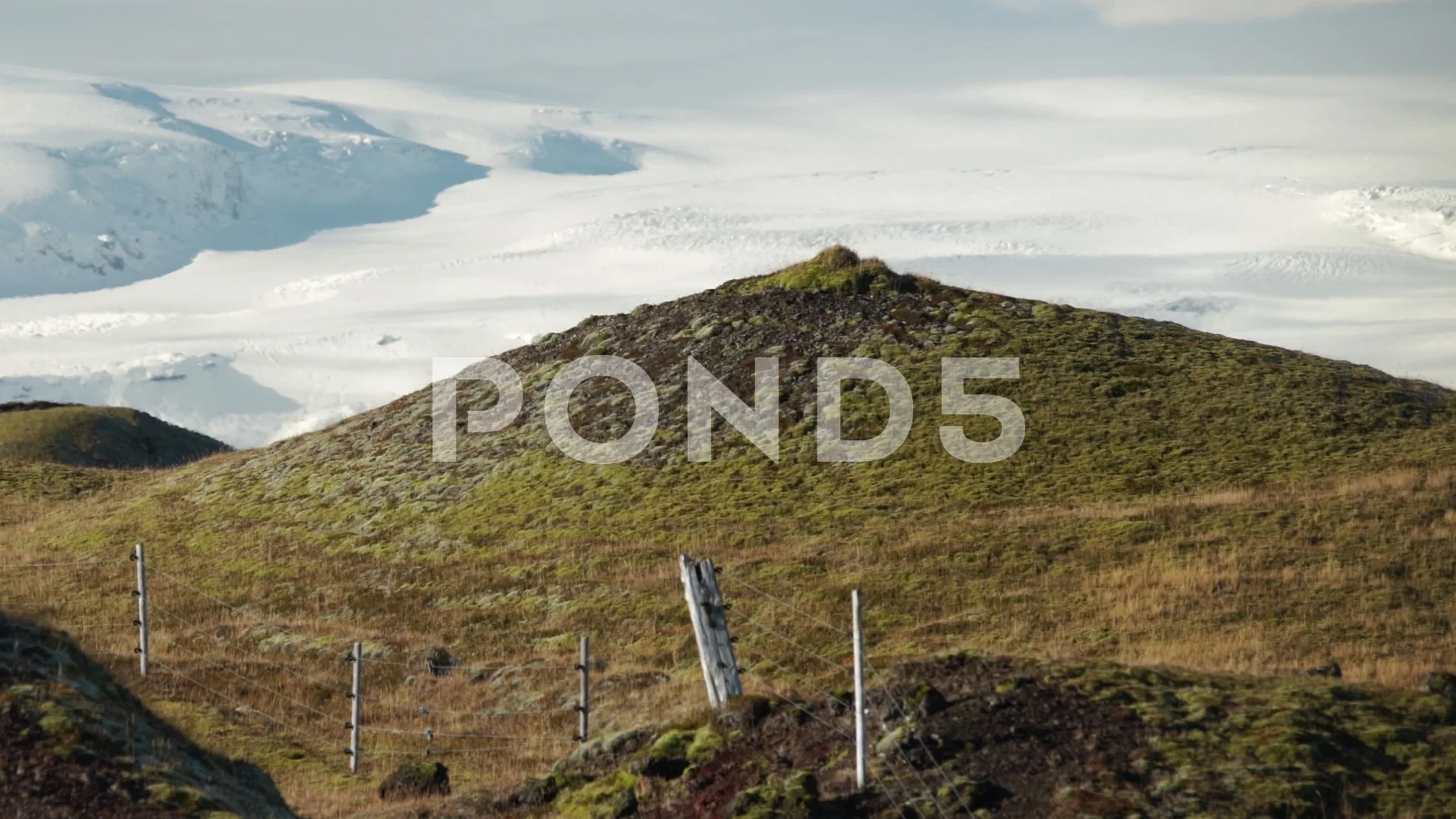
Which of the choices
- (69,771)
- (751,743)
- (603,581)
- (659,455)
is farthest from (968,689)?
(659,455)

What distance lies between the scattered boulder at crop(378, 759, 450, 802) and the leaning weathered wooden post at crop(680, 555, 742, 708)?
16.2 ft

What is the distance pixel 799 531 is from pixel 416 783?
71.7 ft

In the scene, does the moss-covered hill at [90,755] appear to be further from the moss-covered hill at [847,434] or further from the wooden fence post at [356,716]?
the moss-covered hill at [847,434]

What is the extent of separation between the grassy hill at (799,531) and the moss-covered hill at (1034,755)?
3982 mm

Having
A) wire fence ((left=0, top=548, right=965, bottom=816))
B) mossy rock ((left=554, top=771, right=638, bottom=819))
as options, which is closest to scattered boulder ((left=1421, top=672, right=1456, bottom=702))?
wire fence ((left=0, top=548, right=965, bottom=816))

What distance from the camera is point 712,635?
20.7 meters

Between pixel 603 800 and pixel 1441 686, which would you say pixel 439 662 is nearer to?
pixel 603 800

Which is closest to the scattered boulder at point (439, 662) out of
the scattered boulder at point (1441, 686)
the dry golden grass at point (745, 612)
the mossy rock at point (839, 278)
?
the dry golden grass at point (745, 612)

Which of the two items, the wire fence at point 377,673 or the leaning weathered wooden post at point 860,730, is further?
the wire fence at point 377,673

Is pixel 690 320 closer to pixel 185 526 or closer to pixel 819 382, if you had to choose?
pixel 819 382

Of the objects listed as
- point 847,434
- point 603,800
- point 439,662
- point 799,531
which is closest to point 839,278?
point 847,434

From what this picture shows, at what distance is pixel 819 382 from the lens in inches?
2087

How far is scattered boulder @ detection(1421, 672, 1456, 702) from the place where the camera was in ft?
61.5

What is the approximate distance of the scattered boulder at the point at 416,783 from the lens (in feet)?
72.5
